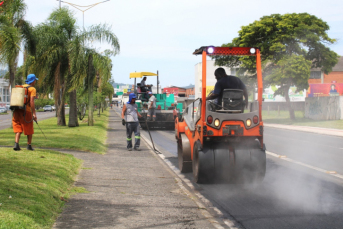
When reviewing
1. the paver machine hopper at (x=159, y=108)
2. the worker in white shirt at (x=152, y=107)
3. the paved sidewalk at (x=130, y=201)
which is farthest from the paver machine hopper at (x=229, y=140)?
the paver machine hopper at (x=159, y=108)

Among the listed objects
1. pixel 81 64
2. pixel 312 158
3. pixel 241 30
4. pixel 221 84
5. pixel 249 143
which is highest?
pixel 241 30

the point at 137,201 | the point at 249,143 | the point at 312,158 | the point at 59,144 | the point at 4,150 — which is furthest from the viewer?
the point at 59,144

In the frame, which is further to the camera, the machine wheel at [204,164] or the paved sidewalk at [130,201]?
the machine wheel at [204,164]

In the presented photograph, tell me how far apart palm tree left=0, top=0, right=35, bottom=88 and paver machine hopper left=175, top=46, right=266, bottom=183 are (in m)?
4.79

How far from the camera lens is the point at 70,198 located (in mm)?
6547

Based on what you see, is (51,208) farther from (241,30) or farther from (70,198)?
(241,30)

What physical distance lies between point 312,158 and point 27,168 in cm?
795

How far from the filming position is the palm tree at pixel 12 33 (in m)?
12.5

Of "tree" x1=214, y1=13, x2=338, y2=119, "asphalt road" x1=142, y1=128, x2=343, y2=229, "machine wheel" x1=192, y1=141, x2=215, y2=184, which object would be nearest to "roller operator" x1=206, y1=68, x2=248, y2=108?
"machine wheel" x1=192, y1=141, x2=215, y2=184

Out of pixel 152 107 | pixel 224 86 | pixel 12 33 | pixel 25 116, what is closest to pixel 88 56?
pixel 152 107

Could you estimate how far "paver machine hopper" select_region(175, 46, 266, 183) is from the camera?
7605 millimetres

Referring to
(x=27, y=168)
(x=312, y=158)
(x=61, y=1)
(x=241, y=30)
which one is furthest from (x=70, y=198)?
(x=241, y=30)

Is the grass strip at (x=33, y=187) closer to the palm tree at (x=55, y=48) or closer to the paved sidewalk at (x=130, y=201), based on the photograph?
the paved sidewalk at (x=130, y=201)

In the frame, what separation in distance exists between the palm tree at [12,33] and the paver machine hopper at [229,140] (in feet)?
15.7
